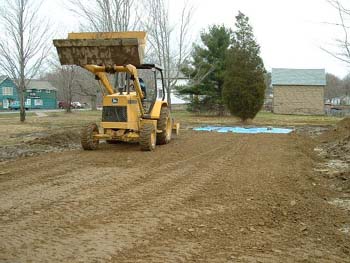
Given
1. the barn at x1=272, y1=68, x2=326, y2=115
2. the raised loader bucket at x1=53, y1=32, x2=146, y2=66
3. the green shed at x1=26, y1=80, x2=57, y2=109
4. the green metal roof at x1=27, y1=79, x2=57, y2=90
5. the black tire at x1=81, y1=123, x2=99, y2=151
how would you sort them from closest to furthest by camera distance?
the raised loader bucket at x1=53, y1=32, x2=146, y2=66
the black tire at x1=81, y1=123, x2=99, y2=151
the barn at x1=272, y1=68, x2=326, y2=115
the green shed at x1=26, y1=80, x2=57, y2=109
the green metal roof at x1=27, y1=79, x2=57, y2=90

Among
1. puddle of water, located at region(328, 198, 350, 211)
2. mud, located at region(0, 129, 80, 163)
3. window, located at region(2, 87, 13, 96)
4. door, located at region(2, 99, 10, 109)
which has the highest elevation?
window, located at region(2, 87, 13, 96)

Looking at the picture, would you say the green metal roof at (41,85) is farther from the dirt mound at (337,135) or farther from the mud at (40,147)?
the dirt mound at (337,135)

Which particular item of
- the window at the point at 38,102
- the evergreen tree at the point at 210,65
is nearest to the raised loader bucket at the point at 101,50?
the evergreen tree at the point at 210,65

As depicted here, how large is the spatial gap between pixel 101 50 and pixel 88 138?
2.57 metres

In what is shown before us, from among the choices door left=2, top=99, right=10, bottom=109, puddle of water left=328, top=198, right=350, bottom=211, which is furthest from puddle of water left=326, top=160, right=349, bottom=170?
door left=2, top=99, right=10, bottom=109

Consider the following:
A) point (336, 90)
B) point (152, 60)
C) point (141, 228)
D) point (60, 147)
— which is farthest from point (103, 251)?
point (336, 90)

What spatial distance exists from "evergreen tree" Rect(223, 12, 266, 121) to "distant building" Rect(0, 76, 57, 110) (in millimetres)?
50438

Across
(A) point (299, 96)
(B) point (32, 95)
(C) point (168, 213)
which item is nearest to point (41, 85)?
(B) point (32, 95)

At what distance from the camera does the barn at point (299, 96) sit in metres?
50.9

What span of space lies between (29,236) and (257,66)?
25.7 m

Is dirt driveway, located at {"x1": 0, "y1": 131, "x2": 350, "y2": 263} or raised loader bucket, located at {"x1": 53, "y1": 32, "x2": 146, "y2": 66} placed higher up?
raised loader bucket, located at {"x1": 53, "y1": 32, "x2": 146, "y2": 66}

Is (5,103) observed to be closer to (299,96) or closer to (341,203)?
(299,96)

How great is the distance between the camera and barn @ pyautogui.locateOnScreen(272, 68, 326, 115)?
2003 inches

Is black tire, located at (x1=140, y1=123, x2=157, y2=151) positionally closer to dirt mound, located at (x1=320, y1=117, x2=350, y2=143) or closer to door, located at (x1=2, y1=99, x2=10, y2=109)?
dirt mound, located at (x1=320, y1=117, x2=350, y2=143)
